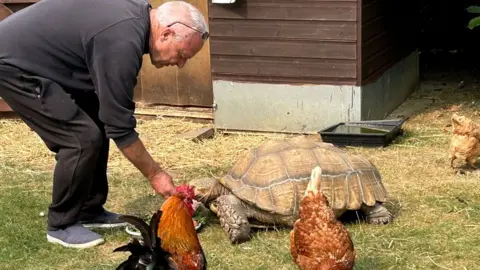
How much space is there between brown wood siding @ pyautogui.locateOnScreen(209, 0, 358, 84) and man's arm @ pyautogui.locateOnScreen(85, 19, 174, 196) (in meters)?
3.98

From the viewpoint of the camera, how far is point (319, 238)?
455cm

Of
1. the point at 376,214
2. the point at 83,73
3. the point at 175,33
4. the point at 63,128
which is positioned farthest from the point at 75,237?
the point at 376,214

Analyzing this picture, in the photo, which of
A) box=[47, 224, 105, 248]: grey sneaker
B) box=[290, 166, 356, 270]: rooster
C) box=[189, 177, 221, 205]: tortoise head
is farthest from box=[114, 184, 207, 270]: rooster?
box=[47, 224, 105, 248]: grey sneaker

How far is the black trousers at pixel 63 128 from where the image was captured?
203 inches

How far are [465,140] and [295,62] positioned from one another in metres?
2.38

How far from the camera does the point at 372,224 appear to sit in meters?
5.83

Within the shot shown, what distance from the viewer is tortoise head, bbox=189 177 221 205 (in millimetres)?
5852

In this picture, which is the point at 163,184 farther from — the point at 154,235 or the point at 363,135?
the point at 363,135

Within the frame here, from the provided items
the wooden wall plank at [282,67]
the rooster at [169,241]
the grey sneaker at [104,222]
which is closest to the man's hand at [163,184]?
the rooster at [169,241]

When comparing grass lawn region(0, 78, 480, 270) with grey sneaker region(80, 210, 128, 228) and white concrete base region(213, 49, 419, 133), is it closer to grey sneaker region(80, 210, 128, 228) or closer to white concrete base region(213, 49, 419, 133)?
grey sneaker region(80, 210, 128, 228)

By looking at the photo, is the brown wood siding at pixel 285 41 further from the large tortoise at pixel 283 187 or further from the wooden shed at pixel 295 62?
the large tortoise at pixel 283 187

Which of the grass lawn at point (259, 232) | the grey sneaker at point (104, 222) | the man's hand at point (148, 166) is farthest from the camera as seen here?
the grey sneaker at point (104, 222)

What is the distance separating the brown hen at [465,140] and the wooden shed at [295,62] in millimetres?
1732

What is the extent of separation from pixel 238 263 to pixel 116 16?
1837 millimetres
